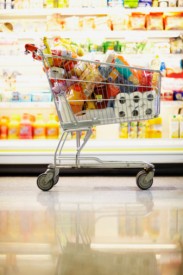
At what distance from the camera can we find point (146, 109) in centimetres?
455

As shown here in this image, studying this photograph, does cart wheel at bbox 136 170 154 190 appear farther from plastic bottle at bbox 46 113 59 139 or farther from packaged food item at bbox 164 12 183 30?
packaged food item at bbox 164 12 183 30

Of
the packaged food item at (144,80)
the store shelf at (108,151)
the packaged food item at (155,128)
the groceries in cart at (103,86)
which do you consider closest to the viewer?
the groceries in cart at (103,86)

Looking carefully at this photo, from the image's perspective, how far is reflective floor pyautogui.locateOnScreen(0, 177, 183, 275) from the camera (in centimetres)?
240

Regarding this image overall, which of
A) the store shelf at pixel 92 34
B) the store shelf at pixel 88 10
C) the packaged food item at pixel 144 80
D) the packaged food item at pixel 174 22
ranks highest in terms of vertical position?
the store shelf at pixel 88 10

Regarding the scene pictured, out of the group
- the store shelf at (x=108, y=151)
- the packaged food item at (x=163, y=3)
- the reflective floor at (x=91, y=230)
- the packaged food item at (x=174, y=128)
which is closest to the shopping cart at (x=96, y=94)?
the reflective floor at (x=91, y=230)

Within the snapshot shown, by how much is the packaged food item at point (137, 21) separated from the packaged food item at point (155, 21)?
0.06 metres

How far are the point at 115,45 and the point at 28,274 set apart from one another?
3.91 m

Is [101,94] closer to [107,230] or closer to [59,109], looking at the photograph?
[59,109]

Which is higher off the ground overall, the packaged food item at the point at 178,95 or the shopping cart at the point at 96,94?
the shopping cart at the point at 96,94

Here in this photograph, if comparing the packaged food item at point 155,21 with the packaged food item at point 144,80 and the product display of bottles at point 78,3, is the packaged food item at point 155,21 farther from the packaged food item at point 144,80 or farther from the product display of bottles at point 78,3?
the packaged food item at point 144,80

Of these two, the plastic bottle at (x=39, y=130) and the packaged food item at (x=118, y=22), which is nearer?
the plastic bottle at (x=39, y=130)

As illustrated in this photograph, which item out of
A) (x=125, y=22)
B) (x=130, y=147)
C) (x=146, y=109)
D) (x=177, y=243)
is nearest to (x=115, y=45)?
(x=125, y=22)

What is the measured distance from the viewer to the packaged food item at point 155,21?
231 inches

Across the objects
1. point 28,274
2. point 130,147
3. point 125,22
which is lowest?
point 130,147
